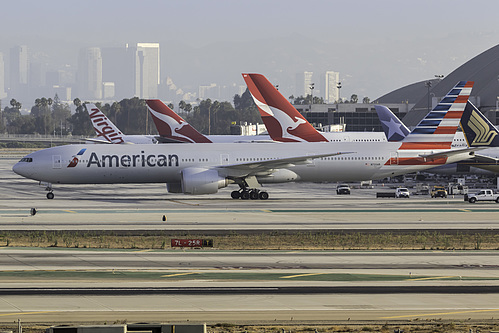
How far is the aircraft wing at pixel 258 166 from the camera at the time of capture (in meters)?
59.7

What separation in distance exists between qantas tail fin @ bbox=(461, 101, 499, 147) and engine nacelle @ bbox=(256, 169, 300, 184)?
2733cm

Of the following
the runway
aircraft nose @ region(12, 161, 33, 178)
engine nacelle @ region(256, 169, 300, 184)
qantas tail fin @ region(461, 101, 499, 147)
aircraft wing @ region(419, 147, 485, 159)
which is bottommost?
the runway

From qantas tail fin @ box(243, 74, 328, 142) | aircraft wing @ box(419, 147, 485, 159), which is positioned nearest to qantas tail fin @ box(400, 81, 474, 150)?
aircraft wing @ box(419, 147, 485, 159)

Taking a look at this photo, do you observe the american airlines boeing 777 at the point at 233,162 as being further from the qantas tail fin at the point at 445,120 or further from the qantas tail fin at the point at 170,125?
the qantas tail fin at the point at 170,125

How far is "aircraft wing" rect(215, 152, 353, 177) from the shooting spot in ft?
196

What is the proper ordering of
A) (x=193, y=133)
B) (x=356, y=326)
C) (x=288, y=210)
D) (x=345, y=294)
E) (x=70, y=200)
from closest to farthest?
(x=356, y=326) < (x=345, y=294) < (x=288, y=210) < (x=70, y=200) < (x=193, y=133)

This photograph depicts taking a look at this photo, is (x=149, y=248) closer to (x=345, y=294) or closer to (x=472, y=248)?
(x=345, y=294)

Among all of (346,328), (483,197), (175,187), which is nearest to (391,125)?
(483,197)

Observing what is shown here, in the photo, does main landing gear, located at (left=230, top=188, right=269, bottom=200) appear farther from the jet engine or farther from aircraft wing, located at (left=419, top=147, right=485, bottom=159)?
aircraft wing, located at (left=419, top=147, right=485, bottom=159)

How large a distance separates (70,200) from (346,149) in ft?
83.0

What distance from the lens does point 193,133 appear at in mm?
78500

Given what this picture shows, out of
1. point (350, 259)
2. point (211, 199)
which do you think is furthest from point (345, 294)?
point (211, 199)

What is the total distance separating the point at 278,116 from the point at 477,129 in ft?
84.6

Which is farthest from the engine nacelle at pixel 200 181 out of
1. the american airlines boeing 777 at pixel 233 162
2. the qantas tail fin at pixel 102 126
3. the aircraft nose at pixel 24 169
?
the qantas tail fin at pixel 102 126
